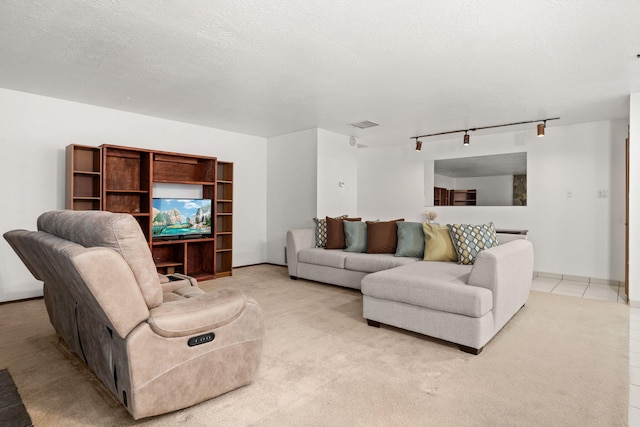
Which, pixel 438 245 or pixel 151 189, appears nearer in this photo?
pixel 438 245

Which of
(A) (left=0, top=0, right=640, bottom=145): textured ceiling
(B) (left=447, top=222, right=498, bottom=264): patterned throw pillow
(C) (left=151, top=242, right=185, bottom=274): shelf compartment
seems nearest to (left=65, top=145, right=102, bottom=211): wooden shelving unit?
(A) (left=0, top=0, right=640, bottom=145): textured ceiling

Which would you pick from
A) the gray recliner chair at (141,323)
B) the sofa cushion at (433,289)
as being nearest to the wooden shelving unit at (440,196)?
the sofa cushion at (433,289)

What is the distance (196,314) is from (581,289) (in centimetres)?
498

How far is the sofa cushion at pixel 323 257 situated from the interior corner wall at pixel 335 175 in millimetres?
1017

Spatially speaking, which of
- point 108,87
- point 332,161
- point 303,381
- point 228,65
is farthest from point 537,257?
point 108,87

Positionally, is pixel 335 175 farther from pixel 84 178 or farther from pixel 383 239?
pixel 84 178

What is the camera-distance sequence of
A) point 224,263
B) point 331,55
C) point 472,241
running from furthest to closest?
point 224,263
point 472,241
point 331,55

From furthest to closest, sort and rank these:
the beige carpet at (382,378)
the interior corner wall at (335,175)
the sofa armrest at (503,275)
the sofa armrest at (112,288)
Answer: the interior corner wall at (335,175), the sofa armrest at (503,275), the beige carpet at (382,378), the sofa armrest at (112,288)

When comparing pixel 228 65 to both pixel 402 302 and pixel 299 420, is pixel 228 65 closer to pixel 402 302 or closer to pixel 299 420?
pixel 402 302

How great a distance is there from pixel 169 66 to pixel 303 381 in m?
2.91

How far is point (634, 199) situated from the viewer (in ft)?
12.6

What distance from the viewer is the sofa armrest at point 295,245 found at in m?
5.08

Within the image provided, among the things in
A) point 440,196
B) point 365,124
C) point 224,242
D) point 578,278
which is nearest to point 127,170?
point 224,242

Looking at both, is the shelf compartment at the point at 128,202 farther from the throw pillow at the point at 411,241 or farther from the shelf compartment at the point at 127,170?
the throw pillow at the point at 411,241
